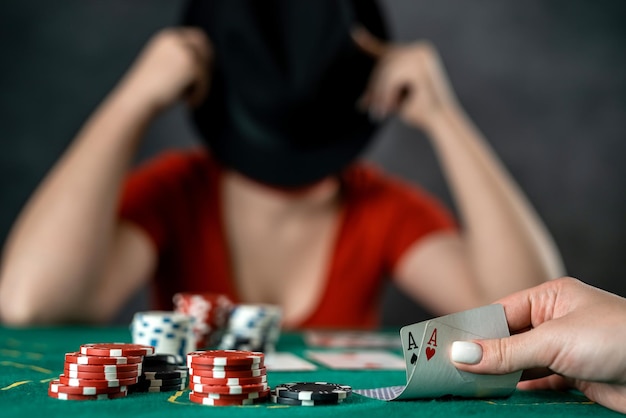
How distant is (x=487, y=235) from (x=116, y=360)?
1.57 meters

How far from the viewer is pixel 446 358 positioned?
86 cm

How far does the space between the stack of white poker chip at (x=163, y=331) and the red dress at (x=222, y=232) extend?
101 centimetres

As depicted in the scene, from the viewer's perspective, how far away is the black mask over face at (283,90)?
2.15 metres

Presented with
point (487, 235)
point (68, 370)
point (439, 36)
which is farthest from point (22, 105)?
point (68, 370)

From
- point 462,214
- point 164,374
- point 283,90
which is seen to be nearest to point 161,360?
point 164,374

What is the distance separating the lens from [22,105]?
12.0ft

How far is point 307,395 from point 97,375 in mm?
252

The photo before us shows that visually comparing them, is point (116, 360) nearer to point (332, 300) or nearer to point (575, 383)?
point (575, 383)

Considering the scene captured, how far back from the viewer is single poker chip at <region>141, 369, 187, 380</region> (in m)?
0.91

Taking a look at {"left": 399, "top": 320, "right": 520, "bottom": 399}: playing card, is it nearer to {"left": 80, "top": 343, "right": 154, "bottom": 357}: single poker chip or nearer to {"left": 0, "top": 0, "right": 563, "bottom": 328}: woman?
{"left": 80, "top": 343, "right": 154, "bottom": 357}: single poker chip

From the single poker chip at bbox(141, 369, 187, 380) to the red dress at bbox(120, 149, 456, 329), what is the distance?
1330 mm

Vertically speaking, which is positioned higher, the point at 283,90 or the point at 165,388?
the point at 283,90

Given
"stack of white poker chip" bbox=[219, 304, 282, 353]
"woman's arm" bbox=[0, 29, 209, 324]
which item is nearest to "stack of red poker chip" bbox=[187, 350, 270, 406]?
"stack of white poker chip" bbox=[219, 304, 282, 353]

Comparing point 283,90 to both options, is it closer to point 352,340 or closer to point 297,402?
point 352,340
